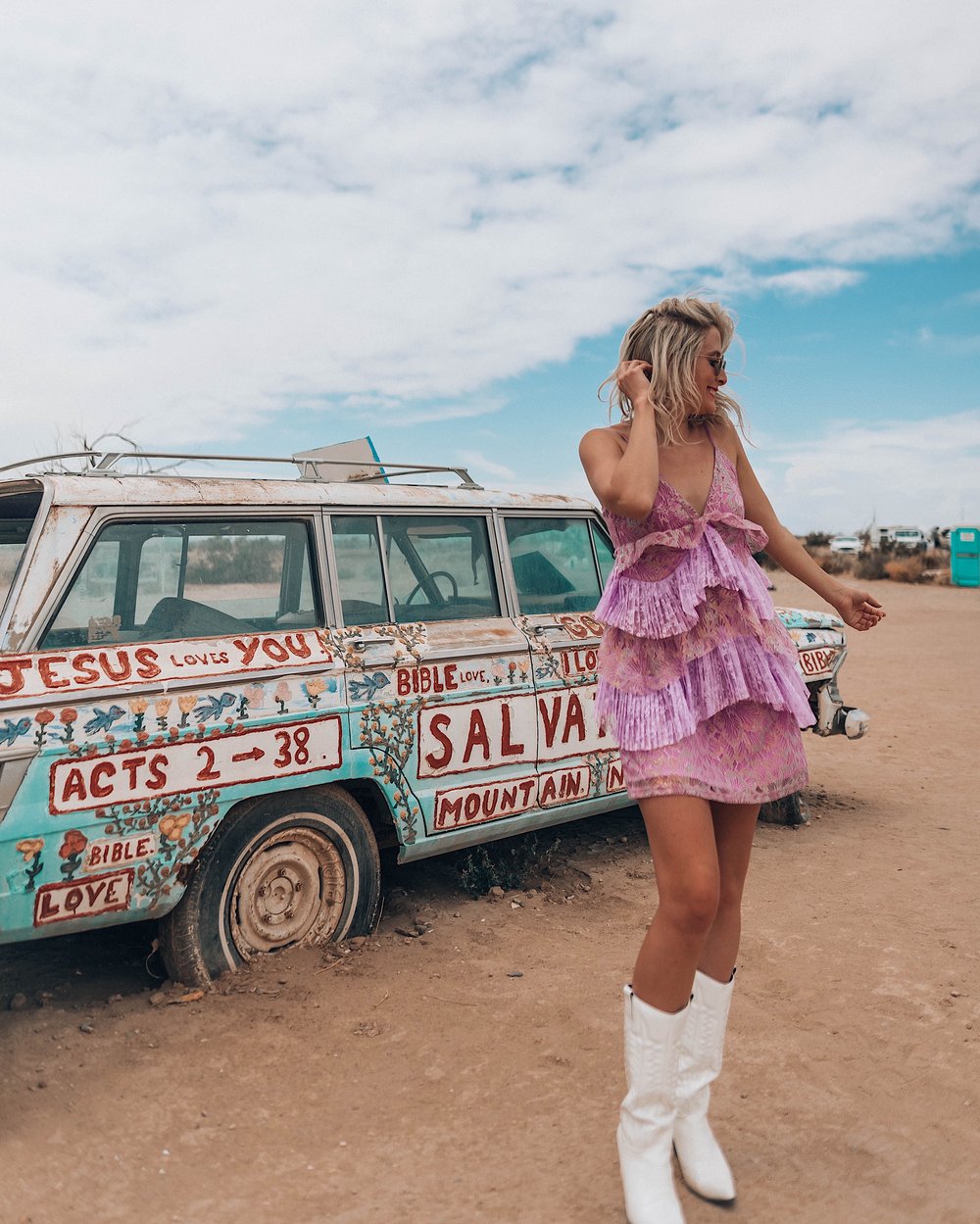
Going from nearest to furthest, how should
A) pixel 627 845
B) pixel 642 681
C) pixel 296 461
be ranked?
pixel 642 681
pixel 296 461
pixel 627 845

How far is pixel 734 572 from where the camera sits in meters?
2.63

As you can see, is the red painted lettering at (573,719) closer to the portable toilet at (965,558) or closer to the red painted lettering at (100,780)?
the red painted lettering at (100,780)

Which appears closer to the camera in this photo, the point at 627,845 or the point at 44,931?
the point at 44,931

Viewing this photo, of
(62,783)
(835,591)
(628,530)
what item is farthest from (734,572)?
(62,783)

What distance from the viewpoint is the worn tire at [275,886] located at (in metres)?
3.66

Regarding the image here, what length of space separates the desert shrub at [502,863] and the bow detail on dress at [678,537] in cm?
256

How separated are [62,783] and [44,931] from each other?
45cm

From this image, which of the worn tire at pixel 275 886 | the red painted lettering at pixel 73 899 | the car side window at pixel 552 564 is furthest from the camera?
the car side window at pixel 552 564

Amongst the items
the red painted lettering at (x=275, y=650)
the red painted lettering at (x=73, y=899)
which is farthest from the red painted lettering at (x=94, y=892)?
the red painted lettering at (x=275, y=650)

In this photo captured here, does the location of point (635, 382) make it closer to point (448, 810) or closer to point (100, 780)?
point (100, 780)

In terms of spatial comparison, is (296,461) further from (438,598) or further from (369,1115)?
(369,1115)

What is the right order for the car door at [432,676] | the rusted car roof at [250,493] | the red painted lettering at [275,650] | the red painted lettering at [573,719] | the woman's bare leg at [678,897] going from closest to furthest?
the woman's bare leg at [678,897]
the rusted car roof at [250,493]
the red painted lettering at [275,650]
the car door at [432,676]
the red painted lettering at [573,719]

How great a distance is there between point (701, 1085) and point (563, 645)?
230 cm

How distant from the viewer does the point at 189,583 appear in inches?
153
